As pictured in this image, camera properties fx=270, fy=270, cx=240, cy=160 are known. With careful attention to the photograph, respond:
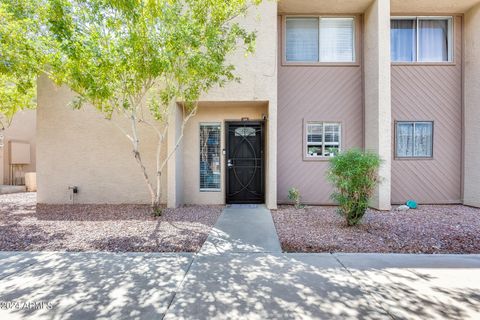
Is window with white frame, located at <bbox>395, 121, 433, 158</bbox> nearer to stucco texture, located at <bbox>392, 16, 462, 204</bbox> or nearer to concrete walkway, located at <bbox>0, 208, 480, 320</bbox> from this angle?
stucco texture, located at <bbox>392, 16, 462, 204</bbox>

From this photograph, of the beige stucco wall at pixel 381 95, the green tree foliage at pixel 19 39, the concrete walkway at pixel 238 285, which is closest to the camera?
the concrete walkway at pixel 238 285

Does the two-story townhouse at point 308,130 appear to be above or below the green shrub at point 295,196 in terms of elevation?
above

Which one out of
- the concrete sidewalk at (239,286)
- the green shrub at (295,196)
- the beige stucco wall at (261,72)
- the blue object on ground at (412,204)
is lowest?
the concrete sidewalk at (239,286)

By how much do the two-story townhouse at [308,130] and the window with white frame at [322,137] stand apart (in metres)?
0.03

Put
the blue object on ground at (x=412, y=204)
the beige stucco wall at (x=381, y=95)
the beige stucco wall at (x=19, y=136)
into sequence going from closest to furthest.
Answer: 1. the beige stucco wall at (x=381, y=95)
2. the blue object on ground at (x=412, y=204)
3. the beige stucco wall at (x=19, y=136)

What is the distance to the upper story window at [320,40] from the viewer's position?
27.7ft

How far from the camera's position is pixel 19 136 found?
45.1ft

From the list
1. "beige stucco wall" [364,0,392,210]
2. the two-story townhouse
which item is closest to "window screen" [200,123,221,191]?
the two-story townhouse

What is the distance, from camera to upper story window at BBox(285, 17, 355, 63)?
8.45 metres

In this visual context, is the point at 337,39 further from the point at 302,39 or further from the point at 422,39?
the point at 422,39

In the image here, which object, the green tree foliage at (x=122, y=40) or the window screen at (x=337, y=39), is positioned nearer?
the green tree foliage at (x=122, y=40)

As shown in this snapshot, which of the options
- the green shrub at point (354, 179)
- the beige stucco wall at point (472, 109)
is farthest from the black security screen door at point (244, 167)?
the beige stucco wall at point (472, 109)

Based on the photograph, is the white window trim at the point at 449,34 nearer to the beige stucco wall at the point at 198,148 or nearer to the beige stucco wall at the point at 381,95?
the beige stucco wall at the point at 381,95

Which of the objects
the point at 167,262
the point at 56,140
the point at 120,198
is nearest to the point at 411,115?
the point at 167,262
